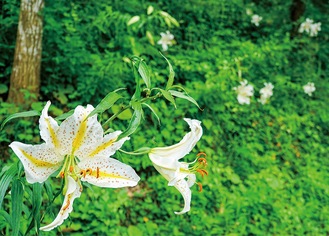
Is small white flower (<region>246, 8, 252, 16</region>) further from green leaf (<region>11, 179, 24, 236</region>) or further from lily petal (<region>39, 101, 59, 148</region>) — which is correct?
lily petal (<region>39, 101, 59, 148</region>)

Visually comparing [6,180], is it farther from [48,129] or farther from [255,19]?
[255,19]

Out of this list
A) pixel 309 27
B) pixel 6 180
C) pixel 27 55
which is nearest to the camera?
pixel 6 180

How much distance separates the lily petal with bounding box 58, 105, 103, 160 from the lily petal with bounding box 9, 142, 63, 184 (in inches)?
0.9

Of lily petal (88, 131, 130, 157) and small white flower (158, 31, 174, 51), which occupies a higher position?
lily petal (88, 131, 130, 157)

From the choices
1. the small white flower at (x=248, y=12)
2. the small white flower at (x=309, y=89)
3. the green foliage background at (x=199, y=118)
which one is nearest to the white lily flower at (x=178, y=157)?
the green foliage background at (x=199, y=118)

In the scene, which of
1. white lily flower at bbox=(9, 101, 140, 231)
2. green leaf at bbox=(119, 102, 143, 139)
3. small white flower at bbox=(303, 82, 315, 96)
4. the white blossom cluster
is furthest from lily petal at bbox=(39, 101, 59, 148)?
small white flower at bbox=(303, 82, 315, 96)

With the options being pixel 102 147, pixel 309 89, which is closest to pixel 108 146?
pixel 102 147

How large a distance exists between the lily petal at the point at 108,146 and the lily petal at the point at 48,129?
0.22 ft

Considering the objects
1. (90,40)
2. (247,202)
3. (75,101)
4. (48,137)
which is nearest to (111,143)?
(48,137)

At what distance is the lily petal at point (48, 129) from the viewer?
872 mm

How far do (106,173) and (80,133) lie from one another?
92mm

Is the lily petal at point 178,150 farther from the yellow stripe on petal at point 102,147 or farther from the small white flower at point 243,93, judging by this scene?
the small white flower at point 243,93

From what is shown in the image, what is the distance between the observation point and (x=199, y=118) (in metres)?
3.35

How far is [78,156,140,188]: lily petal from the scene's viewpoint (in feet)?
3.03
